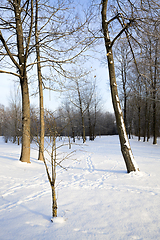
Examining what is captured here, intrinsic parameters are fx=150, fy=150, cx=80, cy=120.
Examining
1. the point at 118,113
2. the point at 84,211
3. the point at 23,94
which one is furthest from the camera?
the point at 23,94

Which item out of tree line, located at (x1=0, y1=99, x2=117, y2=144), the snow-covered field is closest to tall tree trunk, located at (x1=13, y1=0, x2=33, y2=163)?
tree line, located at (x1=0, y1=99, x2=117, y2=144)

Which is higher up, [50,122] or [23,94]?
[23,94]

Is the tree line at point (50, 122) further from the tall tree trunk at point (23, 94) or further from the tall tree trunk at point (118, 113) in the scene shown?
the tall tree trunk at point (118, 113)

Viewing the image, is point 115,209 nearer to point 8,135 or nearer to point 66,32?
point 66,32

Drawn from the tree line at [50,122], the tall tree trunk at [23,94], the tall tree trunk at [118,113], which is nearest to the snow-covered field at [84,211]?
the tall tree trunk at [118,113]

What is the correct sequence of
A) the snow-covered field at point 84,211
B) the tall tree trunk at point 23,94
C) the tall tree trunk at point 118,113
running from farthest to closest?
the tall tree trunk at point 23,94, the tall tree trunk at point 118,113, the snow-covered field at point 84,211

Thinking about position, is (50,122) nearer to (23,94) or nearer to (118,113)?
(118,113)

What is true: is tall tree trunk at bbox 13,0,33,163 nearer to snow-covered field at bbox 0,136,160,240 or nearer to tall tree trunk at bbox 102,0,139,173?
snow-covered field at bbox 0,136,160,240

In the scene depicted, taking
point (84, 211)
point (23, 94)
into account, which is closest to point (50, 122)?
point (84, 211)

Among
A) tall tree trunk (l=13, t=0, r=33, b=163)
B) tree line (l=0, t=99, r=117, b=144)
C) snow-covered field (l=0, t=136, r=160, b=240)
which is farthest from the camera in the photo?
tall tree trunk (l=13, t=0, r=33, b=163)

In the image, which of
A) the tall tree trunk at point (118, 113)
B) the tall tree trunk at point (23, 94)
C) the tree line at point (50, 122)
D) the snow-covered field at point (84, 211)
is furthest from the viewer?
the tall tree trunk at point (23, 94)

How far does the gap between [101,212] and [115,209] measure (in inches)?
10.0

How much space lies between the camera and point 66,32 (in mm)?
6055

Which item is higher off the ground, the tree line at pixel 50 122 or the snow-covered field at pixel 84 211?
the tree line at pixel 50 122
